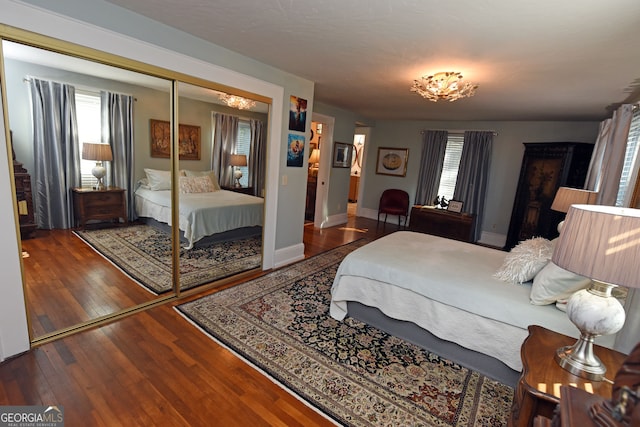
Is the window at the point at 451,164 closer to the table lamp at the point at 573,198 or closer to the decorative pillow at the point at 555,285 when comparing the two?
the table lamp at the point at 573,198

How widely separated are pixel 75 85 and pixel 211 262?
2002 millimetres

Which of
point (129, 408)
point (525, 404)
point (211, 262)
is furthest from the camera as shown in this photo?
point (211, 262)

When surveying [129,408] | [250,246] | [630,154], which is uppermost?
[630,154]

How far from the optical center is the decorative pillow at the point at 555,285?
169 centimetres

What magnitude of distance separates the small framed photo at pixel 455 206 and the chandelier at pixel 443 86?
2896 millimetres

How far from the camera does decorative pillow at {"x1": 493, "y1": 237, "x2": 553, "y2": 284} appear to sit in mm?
2045

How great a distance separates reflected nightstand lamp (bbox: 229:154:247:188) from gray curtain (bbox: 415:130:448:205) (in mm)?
4312

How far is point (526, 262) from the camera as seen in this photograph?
2086mm

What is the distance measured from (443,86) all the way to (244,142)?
2.10m

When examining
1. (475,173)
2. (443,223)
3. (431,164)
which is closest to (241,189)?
(443,223)

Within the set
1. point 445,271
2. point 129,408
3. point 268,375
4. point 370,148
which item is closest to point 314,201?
point 370,148

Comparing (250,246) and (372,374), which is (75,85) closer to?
(250,246)

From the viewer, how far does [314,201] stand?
6172mm

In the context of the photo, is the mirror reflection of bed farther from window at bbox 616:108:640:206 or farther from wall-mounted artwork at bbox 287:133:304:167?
window at bbox 616:108:640:206
